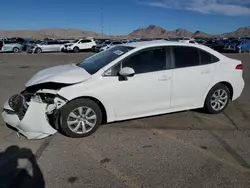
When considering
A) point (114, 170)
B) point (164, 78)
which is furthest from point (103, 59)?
point (114, 170)

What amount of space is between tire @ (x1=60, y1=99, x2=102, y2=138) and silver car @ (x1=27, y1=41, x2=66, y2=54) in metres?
30.8

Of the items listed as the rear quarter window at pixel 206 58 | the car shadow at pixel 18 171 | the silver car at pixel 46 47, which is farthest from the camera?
the silver car at pixel 46 47

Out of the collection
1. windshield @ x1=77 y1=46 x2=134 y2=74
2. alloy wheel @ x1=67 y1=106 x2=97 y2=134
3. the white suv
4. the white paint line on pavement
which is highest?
windshield @ x1=77 y1=46 x2=134 y2=74

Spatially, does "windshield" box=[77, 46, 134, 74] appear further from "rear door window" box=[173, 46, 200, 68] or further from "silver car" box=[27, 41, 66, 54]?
"silver car" box=[27, 41, 66, 54]

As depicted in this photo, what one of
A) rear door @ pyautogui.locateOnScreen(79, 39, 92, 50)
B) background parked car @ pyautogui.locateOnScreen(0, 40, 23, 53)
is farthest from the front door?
background parked car @ pyautogui.locateOnScreen(0, 40, 23, 53)

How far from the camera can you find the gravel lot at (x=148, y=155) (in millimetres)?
3283

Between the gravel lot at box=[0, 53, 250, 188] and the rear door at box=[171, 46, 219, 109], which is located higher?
the rear door at box=[171, 46, 219, 109]

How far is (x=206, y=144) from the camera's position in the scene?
434 centimetres

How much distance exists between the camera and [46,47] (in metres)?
35.0

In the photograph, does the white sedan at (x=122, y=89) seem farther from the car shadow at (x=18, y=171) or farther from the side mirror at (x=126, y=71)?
the car shadow at (x=18, y=171)

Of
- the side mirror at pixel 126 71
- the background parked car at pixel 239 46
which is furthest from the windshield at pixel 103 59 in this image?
the background parked car at pixel 239 46

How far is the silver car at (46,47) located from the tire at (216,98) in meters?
30.7

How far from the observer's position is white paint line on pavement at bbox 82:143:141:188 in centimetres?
322

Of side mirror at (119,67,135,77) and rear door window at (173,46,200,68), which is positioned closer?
side mirror at (119,67,135,77)
